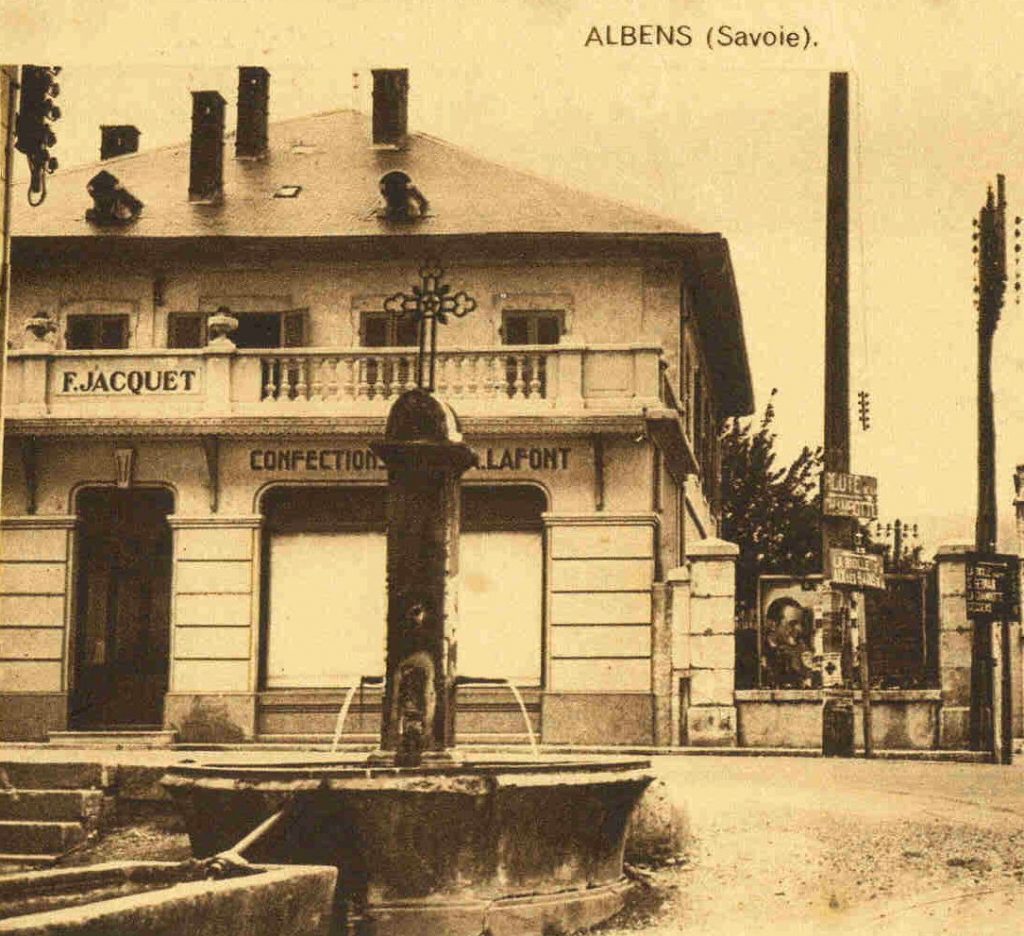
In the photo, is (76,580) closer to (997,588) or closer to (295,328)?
(295,328)

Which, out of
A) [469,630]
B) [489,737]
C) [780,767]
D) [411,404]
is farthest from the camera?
[489,737]

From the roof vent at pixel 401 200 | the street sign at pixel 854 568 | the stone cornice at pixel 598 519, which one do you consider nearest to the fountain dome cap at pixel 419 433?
the street sign at pixel 854 568

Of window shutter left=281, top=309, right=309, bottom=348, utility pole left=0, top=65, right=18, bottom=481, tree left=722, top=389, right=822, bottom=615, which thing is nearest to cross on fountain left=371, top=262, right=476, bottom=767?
utility pole left=0, top=65, right=18, bottom=481

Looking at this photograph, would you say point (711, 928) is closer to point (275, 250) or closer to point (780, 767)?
point (780, 767)

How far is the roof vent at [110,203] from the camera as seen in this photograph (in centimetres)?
1683

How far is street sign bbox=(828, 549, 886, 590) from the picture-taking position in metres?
14.4

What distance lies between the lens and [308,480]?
664 inches

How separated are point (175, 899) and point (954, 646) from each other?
11198 mm

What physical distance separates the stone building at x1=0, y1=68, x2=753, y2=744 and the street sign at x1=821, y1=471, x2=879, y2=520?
8.84 ft

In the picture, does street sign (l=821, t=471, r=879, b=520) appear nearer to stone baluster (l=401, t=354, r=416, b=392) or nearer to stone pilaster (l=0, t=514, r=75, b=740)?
stone baluster (l=401, t=354, r=416, b=392)

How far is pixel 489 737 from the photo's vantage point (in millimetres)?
17609

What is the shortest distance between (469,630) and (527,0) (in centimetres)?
808

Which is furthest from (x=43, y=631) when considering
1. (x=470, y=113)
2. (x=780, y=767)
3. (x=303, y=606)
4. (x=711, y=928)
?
(x=711, y=928)

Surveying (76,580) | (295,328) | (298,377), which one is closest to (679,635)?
(298,377)
